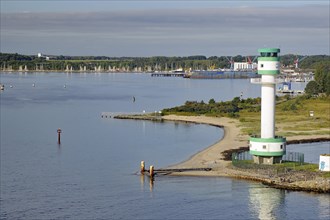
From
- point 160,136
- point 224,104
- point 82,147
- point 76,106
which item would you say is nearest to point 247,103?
point 224,104

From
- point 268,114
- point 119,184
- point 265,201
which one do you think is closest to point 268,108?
point 268,114

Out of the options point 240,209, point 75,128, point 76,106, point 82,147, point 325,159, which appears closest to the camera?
point 240,209

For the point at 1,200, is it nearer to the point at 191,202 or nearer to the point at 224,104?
the point at 191,202

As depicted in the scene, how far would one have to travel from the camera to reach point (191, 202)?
43.0 meters

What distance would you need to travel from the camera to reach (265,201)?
143 ft

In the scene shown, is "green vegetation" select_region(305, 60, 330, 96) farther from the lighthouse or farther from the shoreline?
the lighthouse

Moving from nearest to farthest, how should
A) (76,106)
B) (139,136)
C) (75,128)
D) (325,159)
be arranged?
(325,159), (139,136), (75,128), (76,106)

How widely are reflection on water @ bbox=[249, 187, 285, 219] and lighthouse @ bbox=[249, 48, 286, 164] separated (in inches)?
180

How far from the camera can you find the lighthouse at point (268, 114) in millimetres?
50125

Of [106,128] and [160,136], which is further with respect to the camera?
[106,128]

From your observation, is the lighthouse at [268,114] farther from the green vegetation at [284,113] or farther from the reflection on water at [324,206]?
the green vegetation at [284,113]

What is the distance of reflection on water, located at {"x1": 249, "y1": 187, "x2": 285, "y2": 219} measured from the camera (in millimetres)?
41091

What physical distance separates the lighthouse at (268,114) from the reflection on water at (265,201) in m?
4.57

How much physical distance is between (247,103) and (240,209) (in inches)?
2744
